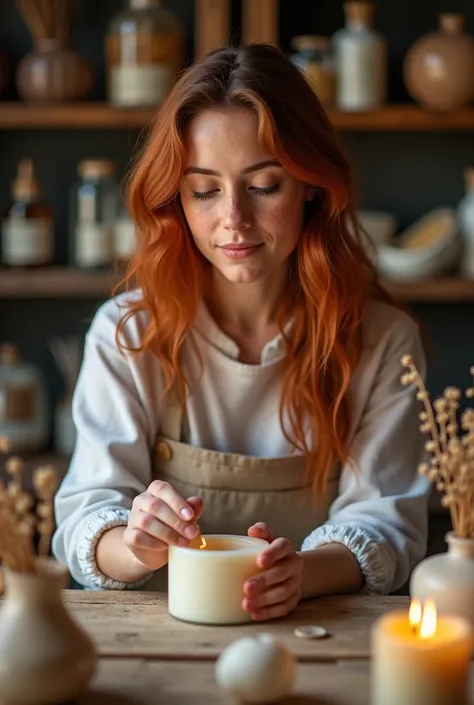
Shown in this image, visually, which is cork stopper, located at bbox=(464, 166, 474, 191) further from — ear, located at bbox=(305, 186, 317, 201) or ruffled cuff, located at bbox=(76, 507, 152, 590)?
ruffled cuff, located at bbox=(76, 507, 152, 590)

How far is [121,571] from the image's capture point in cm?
143

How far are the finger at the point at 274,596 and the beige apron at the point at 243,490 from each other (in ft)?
1.37

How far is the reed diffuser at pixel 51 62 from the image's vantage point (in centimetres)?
266

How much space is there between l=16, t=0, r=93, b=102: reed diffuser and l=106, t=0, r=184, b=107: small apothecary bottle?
0.32 feet

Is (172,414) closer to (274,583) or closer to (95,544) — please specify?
(95,544)

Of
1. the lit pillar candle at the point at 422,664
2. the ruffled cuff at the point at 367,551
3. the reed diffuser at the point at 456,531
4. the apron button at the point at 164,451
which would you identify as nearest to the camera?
the lit pillar candle at the point at 422,664

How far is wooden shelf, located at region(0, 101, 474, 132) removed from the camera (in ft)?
8.53

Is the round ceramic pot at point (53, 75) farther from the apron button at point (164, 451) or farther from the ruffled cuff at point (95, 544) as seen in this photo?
the ruffled cuff at point (95, 544)

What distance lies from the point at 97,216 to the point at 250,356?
3.49 feet

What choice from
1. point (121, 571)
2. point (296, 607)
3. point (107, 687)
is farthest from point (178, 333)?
point (107, 687)

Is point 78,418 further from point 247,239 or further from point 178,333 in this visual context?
point 247,239

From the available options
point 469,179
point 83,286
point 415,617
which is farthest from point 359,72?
point 415,617

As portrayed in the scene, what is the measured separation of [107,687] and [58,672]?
0.26ft

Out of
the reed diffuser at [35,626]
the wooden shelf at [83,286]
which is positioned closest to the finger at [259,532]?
the reed diffuser at [35,626]
